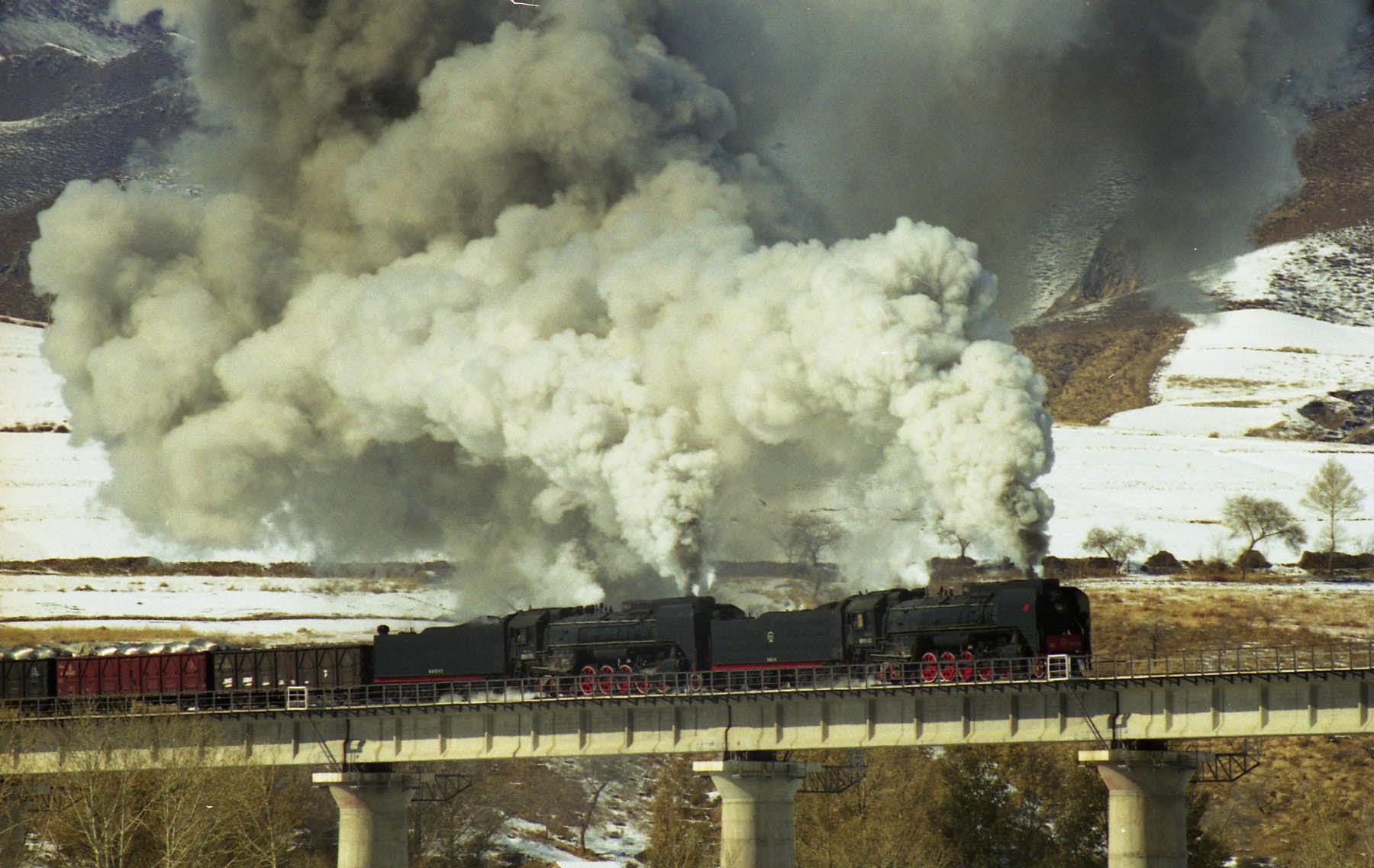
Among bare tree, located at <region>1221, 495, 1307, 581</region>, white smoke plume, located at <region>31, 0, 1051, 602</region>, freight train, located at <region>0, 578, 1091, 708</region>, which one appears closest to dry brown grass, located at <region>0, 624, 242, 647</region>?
white smoke plume, located at <region>31, 0, 1051, 602</region>

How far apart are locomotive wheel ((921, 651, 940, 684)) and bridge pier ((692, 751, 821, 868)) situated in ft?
29.9

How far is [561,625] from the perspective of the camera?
2913 inches

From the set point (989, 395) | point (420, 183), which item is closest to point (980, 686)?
point (989, 395)

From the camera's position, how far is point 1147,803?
217ft

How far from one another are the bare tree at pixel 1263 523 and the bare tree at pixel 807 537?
49332 millimetres

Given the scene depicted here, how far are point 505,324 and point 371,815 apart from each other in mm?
21730

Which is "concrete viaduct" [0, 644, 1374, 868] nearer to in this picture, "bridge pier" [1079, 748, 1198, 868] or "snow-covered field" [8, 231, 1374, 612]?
"bridge pier" [1079, 748, 1198, 868]

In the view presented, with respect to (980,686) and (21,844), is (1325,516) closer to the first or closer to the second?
(980,686)

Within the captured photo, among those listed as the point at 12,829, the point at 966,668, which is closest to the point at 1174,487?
the point at 966,668

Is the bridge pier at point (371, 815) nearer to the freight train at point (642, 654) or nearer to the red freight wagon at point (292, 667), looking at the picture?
the freight train at point (642, 654)

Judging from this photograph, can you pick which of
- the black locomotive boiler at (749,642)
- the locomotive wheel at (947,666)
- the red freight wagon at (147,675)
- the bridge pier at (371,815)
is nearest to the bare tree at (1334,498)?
the black locomotive boiler at (749,642)

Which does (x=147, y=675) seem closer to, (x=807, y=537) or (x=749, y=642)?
(x=749, y=642)

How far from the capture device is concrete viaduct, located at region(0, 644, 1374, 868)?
208ft

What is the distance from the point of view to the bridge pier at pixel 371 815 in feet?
255
